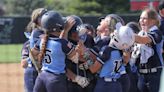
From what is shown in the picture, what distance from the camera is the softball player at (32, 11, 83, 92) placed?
567 cm

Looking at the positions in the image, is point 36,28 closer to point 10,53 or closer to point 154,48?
point 154,48

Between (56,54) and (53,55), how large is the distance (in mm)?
40

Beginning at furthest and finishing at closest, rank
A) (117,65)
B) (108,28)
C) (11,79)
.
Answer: (11,79) → (108,28) → (117,65)

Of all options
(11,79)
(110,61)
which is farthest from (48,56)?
(11,79)

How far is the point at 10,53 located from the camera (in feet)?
77.0

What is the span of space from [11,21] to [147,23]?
61.7ft

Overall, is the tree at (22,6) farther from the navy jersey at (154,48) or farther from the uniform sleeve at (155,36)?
the uniform sleeve at (155,36)

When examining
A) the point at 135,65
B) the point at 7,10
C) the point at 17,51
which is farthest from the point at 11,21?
the point at 7,10

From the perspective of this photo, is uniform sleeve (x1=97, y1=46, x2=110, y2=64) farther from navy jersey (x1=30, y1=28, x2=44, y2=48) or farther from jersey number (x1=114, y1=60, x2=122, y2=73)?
navy jersey (x1=30, y1=28, x2=44, y2=48)

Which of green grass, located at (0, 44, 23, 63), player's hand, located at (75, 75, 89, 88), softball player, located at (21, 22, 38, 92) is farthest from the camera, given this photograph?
green grass, located at (0, 44, 23, 63)

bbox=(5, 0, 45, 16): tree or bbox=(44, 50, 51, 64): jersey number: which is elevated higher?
bbox=(44, 50, 51, 64): jersey number

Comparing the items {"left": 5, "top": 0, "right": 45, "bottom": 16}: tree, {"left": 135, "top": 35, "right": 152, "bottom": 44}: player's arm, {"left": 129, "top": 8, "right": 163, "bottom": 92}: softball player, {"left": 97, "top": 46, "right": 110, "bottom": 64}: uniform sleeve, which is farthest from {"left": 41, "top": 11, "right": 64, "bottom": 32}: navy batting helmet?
{"left": 5, "top": 0, "right": 45, "bottom": 16}: tree

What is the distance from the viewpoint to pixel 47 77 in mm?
5711

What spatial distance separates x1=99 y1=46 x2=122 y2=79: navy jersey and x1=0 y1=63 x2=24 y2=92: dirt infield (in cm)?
593
